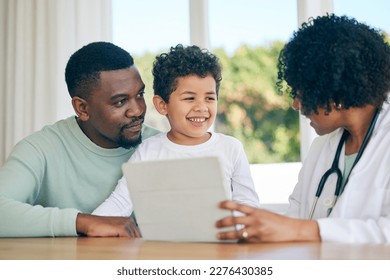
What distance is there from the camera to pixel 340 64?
150 cm

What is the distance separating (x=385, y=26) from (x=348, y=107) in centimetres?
174

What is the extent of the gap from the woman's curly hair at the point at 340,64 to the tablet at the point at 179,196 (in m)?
0.47

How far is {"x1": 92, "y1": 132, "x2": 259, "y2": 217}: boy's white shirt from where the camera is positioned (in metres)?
2.03

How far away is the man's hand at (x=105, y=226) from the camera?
1682 millimetres

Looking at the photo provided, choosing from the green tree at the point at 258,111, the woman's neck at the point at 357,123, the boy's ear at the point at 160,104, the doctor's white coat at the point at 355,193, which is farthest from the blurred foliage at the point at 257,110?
the woman's neck at the point at 357,123

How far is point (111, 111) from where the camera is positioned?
7.21 feet

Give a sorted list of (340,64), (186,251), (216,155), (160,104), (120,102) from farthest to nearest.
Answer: (160,104) → (120,102) → (216,155) → (340,64) → (186,251)

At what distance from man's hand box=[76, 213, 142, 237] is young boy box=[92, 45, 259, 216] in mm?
434

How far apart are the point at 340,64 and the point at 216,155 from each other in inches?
27.2

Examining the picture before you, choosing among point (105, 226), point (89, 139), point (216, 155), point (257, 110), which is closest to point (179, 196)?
point (105, 226)

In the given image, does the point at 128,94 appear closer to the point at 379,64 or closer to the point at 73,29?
the point at 379,64

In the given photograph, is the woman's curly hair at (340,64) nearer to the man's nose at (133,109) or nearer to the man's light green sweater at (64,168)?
the man's nose at (133,109)

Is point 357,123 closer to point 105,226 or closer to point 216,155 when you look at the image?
point 216,155
